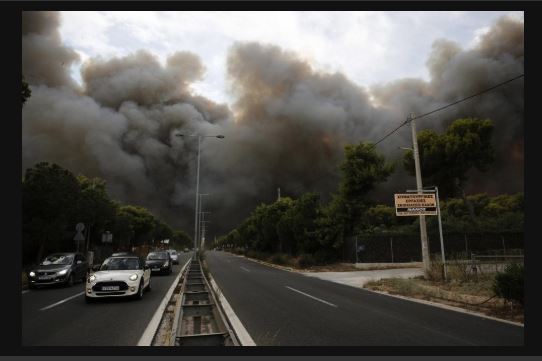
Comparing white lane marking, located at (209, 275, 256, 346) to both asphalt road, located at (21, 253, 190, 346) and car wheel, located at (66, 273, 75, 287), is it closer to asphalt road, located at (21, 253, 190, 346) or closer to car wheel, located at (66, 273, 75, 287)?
asphalt road, located at (21, 253, 190, 346)

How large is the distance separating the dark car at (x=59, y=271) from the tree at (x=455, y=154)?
110 feet

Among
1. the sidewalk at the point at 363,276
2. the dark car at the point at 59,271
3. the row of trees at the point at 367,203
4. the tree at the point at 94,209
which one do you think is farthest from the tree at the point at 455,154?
the dark car at the point at 59,271

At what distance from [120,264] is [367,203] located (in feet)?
72.9

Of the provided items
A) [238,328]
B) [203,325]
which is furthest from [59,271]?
[238,328]

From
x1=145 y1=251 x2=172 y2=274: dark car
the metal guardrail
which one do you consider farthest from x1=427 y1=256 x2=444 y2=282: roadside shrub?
x1=145 y1=251 x2=172 y2=274: dark car

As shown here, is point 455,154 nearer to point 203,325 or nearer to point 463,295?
point 463,295

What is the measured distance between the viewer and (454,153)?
3916 cm

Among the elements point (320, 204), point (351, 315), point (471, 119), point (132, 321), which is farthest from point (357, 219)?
point (132, 321)

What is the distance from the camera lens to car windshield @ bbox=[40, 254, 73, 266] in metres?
16.8

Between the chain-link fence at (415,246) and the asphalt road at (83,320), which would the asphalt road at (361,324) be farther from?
the chain-link fence at (415,246)

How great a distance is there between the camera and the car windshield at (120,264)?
12406mm

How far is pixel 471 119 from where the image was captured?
3975cm

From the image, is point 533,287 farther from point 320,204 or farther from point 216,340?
point 320,204

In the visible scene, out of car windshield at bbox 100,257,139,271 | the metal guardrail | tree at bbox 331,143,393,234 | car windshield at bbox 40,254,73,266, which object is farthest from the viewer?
tree at bbox 331,143,393,234
